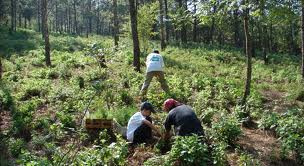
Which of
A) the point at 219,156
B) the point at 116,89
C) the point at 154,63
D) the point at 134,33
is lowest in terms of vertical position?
the point at 219,156

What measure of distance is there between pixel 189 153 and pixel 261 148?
9.44 feet

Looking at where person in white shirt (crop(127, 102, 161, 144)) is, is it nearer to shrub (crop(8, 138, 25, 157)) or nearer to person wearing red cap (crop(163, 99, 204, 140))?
person wearing red cap (crop(163, 99, 204, 140))

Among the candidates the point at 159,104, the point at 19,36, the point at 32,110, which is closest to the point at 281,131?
the point at 159,104

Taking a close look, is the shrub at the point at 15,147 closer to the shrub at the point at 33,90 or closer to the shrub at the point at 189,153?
the shrub at the point at 189,153

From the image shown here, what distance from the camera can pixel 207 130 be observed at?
31.1ft

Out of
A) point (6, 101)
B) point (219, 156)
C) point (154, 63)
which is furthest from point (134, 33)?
point (219, 156)

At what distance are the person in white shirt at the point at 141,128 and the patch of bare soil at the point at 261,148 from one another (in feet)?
6.28

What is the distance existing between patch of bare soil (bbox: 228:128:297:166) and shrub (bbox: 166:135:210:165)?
1.24 metres

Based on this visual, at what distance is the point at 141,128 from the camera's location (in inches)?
366

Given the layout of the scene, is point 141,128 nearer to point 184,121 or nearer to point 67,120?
point 184,121

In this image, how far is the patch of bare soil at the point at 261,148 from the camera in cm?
882

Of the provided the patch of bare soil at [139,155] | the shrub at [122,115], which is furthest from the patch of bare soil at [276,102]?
the patch of bare soil at [139,155]

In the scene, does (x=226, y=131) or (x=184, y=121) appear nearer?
(x=184, y=121)

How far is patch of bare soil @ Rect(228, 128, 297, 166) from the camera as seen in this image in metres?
8.82
